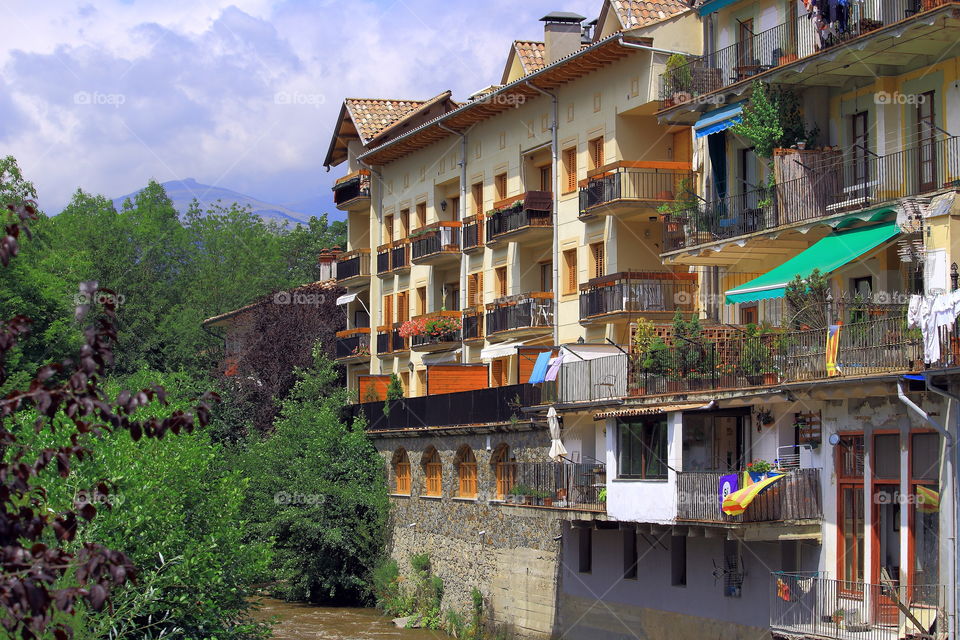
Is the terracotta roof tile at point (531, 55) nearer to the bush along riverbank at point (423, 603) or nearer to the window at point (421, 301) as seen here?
the window at point (421, 301)

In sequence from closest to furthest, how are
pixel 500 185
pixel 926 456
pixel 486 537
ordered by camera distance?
pixel 926 456 < pixel 486 537 < pixel 500 185

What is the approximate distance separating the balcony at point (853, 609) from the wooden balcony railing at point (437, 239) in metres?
24.0

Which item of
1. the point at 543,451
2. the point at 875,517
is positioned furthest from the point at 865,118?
the point at 543,451

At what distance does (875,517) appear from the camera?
77.1 feet

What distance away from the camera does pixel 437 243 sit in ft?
157

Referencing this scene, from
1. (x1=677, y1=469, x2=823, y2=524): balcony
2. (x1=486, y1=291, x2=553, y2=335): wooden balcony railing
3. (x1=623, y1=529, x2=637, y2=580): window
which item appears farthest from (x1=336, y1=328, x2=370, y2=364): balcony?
(x1=677, y1=469, x2=823, y2=524): balcony

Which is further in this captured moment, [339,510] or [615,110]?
[339,510]

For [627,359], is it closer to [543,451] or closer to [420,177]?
[543,451]

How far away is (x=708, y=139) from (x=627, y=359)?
544cm

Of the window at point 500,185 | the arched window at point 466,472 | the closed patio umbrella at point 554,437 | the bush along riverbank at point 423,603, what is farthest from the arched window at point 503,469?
the window at point 500,185

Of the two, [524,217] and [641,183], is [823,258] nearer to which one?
[641,183]

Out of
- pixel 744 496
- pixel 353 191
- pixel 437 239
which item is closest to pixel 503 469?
pixel 437 239

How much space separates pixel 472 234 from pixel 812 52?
65.8 ft

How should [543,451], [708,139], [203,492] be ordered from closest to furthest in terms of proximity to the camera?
1. [203,492]
2. [708,139]
3. [543,451]
